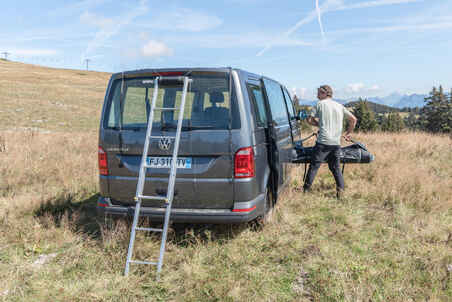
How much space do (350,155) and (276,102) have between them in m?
1.93

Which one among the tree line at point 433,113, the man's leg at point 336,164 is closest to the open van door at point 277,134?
the man's leg at point 336,164

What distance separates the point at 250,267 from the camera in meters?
3.72

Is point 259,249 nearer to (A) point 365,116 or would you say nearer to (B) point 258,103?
(B) point 258,103

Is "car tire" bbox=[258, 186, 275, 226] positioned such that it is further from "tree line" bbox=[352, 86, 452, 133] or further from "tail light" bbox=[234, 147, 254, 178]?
"tree line" bbox=[352, 86, 452, 133]

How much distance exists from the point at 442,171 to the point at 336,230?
5.06 m

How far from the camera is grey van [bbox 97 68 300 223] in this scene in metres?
3.85

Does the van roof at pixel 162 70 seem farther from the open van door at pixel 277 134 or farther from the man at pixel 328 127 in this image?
the man at pixel 328 127

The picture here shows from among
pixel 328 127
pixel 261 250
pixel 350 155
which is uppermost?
pixel 328 127

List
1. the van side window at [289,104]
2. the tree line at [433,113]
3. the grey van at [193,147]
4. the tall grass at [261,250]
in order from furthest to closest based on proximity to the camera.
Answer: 1. the tree line at [433,113]
2. the van side window at [289,104]
3. the grey van at [193,147]
4. the tall grass at [261,250]

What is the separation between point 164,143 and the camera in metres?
3.95

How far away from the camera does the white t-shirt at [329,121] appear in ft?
19.4

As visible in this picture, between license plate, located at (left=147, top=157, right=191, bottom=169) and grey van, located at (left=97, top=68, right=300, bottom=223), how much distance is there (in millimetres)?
11

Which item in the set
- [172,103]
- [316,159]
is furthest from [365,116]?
[172,103]

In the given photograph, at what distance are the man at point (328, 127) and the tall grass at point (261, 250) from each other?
612 millimetres
